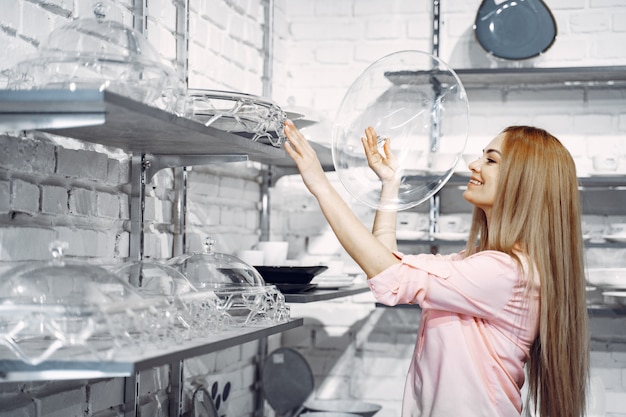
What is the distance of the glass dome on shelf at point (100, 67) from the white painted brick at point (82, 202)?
0.39m

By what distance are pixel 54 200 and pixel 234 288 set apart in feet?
1.25

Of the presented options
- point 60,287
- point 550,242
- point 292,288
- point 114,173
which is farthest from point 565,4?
point 60,287

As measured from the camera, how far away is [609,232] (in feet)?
9.43

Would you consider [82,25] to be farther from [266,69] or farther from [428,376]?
[266,69]

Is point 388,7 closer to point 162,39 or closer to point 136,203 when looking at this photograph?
point 162,39

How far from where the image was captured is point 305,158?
5.89 ft

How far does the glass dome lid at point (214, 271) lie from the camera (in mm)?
1760

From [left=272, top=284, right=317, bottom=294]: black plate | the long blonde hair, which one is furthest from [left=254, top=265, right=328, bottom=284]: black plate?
the long blonde hair

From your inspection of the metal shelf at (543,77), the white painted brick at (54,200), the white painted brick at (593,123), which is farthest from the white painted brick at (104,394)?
the white painted brick at (593,123)

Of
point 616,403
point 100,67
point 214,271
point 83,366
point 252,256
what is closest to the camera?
point 83,366

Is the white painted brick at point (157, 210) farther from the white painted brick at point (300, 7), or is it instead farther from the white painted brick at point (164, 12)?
the white painted brick at point (300, 7)

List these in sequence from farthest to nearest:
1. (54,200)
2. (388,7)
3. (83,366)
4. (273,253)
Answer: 1. (388,7)
2. (273,253)
3. (54,200)
4. (83,366)

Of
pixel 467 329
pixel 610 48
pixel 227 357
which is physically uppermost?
pixel 610 48

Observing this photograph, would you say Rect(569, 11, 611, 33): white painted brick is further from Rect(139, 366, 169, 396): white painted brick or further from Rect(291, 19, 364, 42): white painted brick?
Rect(139, 366, 169, 396): white painted brick
